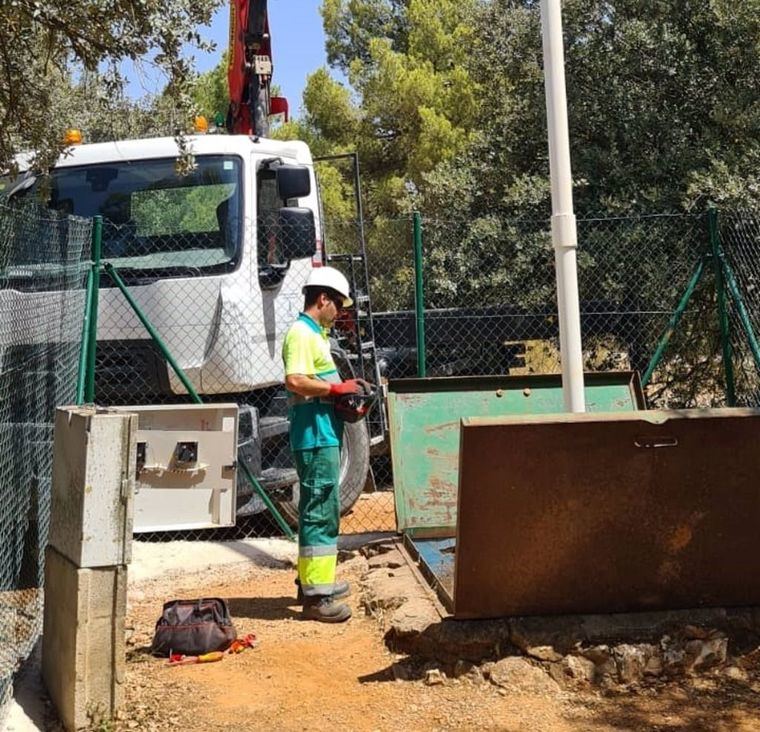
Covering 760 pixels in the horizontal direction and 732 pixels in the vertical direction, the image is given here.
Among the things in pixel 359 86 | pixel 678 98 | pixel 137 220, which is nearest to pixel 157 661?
pixel 137 220

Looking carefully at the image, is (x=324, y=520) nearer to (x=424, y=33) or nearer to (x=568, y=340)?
(x=568, y=340)

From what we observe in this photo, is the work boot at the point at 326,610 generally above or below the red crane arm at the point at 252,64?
below

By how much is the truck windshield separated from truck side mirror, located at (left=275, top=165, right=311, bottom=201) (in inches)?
12.0

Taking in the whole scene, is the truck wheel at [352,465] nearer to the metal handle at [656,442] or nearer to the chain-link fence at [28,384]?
the chain-link fence at [28,384]

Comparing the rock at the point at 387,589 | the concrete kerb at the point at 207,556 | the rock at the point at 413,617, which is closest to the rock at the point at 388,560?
the rock at the point at 387,589

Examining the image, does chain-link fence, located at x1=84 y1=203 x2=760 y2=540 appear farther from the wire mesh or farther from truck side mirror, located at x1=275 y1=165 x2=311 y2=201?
truck side mirror, located at x1=275 y1=165 x2=311 y2=201

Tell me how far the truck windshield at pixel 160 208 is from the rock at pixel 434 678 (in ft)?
11.4

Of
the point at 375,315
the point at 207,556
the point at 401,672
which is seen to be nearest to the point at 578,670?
the point at 401,672

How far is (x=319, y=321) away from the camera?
5.91 meters

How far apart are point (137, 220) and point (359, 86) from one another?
24.1 metres

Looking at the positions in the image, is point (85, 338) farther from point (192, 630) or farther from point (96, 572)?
point (96, 572)

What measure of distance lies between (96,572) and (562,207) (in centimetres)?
296

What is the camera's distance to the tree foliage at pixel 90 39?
5465mm

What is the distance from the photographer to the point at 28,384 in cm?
556
